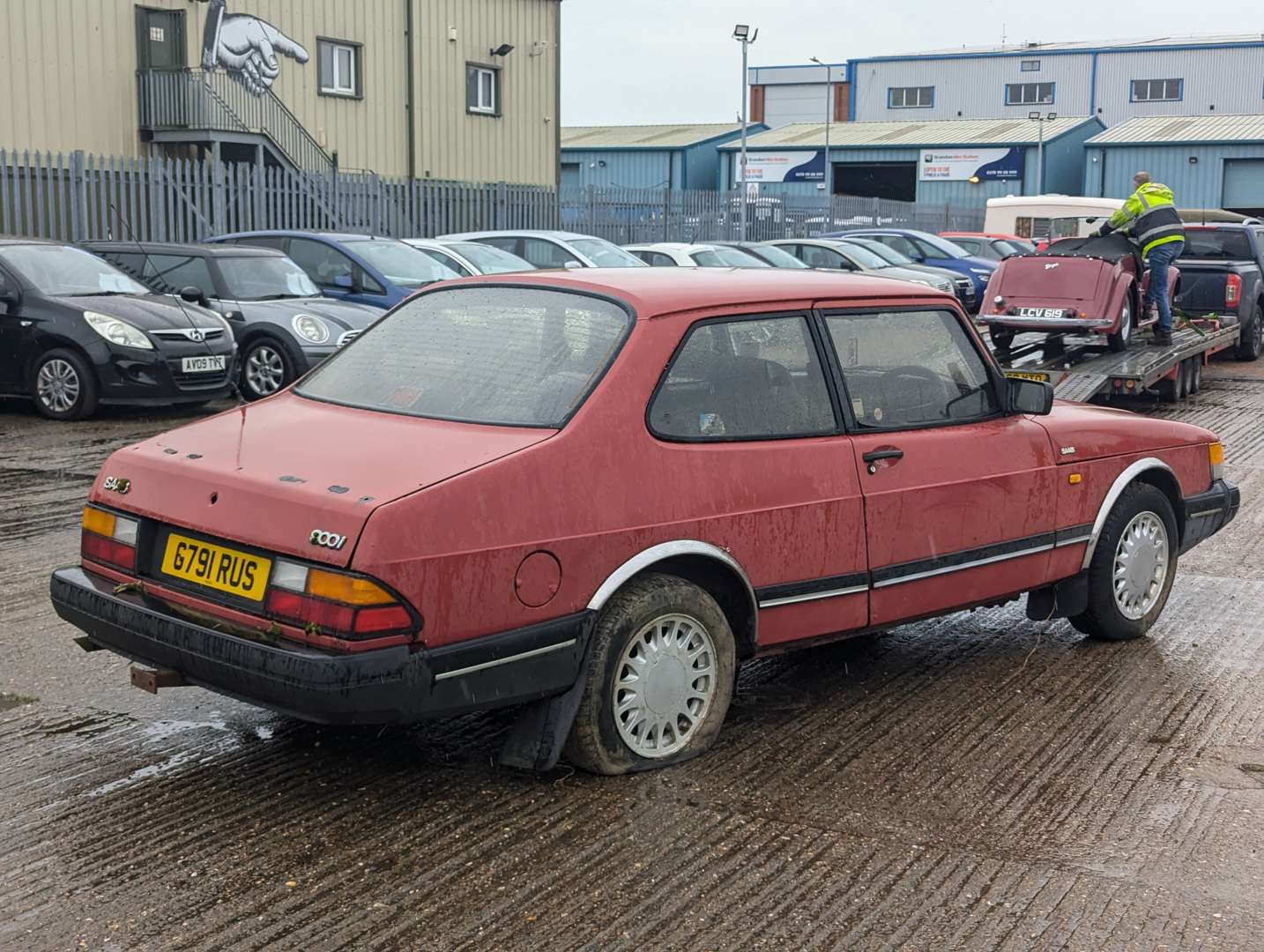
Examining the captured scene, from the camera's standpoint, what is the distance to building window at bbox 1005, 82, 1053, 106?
240 ft

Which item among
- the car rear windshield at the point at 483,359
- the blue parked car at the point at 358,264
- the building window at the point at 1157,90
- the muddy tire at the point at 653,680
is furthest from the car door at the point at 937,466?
the building window at the point at 1157,90

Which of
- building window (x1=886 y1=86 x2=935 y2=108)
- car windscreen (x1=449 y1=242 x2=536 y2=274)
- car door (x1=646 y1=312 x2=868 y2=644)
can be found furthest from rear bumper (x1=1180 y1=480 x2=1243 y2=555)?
building window (x1=886 y1=86 x2=935 y2=108)

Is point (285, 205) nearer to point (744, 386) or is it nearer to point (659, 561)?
point (744, 386)

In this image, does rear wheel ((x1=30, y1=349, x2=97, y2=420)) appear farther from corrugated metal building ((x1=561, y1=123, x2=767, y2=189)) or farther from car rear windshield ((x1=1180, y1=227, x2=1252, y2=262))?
corrugated metal building ((x1=561, y1=123, x2=767, y2=189))

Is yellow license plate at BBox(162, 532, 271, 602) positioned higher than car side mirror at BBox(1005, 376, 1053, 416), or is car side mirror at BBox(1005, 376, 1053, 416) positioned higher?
car side mirror at BBox(1005, 376, 1053, 416)

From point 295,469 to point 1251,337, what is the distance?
18807 mm

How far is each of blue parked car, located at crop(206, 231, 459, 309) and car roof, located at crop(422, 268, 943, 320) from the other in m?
10.3

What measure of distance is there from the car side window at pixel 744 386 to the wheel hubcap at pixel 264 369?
9.56 metres

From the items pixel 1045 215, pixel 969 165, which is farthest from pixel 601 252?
pixel 969 165

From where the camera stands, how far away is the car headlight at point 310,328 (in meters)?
13.9

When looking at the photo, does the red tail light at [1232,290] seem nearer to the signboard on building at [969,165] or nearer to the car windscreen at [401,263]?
the car windscreen at [401,263]

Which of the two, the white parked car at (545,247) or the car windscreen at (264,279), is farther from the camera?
the white parked car at (545,247)

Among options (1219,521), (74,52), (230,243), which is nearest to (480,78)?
(74,52)

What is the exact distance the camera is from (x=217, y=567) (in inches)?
167
